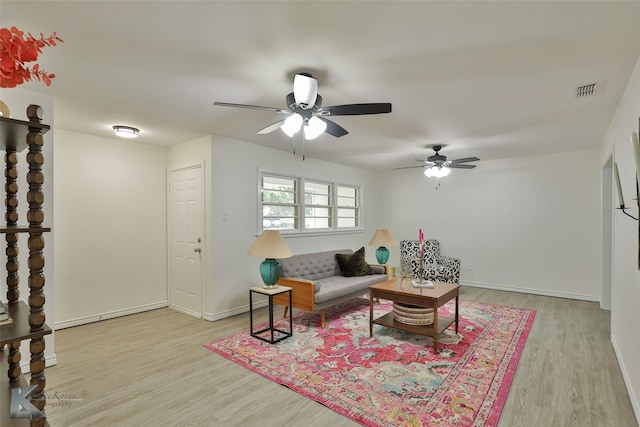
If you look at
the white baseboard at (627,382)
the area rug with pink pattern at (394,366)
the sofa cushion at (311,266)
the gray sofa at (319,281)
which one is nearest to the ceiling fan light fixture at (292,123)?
the gray sofa at (319,281)

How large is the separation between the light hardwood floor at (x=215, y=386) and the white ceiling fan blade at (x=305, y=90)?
2.23 meters

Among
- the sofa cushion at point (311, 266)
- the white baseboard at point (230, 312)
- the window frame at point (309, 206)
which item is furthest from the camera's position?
the window frame at point (309, 206)

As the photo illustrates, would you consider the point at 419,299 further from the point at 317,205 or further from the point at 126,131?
the point at 126,131

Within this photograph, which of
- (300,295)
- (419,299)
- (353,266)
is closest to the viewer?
(419,299)

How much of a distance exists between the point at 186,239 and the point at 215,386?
8.17ft

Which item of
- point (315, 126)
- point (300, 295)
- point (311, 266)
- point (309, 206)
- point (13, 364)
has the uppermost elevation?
point (315, 126)

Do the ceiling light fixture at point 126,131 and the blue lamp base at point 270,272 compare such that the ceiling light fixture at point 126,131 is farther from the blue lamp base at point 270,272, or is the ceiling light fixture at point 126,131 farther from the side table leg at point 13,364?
the side table leg at point 13,364

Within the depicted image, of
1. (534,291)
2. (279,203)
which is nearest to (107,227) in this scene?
(279,203)

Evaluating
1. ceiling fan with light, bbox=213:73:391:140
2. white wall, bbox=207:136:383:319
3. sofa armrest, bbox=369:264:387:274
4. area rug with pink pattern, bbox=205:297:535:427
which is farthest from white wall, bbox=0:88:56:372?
sofa armrest, bbox=369:264:387:274

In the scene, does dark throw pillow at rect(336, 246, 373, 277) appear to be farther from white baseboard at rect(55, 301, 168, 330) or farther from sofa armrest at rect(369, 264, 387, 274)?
white baseboard at rect(55, 301, 168, 330)

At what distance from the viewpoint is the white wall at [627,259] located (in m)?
2.24

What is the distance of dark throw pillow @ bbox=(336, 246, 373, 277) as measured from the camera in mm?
4898

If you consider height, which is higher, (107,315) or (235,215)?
(235,215)

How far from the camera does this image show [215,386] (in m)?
2.54
